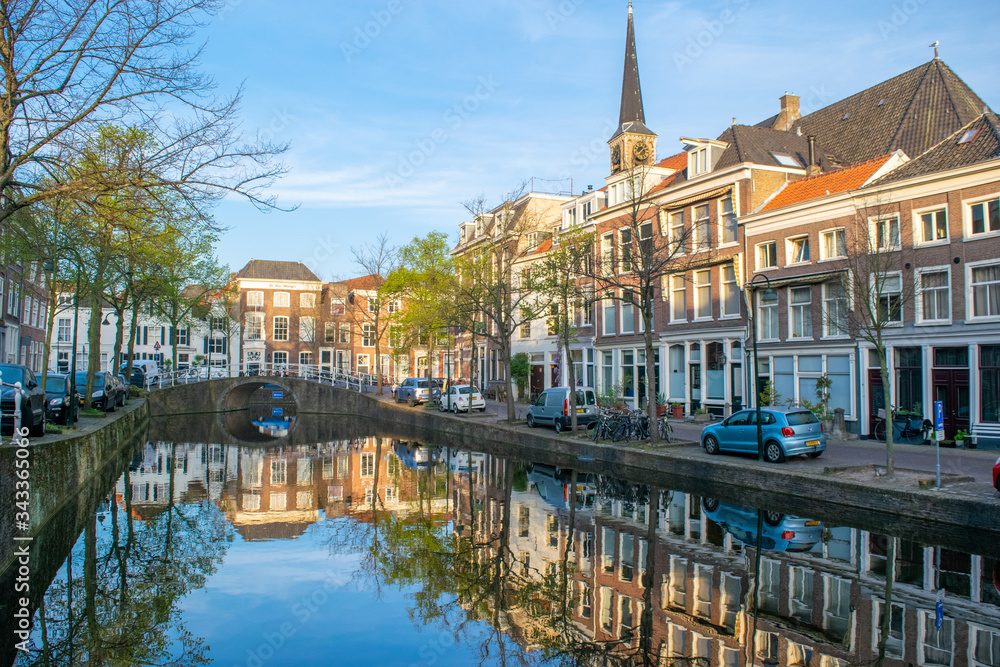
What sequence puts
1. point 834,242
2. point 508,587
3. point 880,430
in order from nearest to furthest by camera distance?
point 508,587, point 880,430, point 834,242

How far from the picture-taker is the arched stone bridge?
161ft

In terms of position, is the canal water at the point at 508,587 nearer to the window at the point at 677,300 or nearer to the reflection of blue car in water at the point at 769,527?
the reflection of blue car in water at the point at 769,527

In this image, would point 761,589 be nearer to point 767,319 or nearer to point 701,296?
point 767,319

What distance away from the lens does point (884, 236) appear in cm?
2044

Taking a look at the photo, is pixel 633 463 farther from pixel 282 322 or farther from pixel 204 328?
pixel 204 328

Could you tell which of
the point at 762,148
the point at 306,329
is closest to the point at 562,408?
the point at 762,148

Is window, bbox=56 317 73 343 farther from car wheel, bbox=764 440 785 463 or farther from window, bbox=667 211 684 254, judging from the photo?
car wheel, bbox=764 440 785 463

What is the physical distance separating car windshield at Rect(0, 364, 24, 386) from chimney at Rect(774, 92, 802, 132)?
3432 centimetres

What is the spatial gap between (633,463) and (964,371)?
9.98 meters

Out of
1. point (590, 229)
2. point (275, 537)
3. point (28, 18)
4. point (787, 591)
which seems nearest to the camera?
point (787, 591)

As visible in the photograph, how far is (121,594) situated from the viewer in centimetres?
966

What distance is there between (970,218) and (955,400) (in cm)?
534

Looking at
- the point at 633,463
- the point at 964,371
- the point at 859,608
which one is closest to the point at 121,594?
the point at 859,608

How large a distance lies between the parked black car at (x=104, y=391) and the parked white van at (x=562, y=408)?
16894 millimetres
